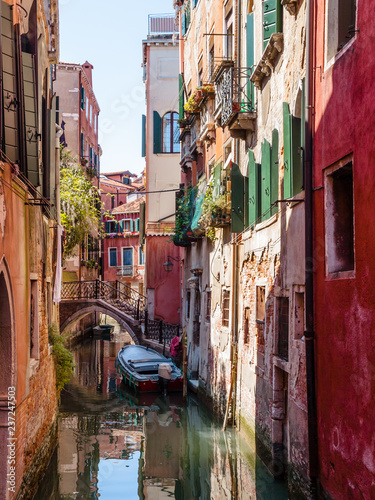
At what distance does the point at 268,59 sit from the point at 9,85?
170 inches

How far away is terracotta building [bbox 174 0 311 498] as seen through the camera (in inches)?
342

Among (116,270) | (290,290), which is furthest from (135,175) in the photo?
(290,290)

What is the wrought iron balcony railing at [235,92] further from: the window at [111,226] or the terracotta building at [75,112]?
the window at [111,226]

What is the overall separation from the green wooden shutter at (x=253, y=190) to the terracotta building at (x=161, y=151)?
52.6 feet

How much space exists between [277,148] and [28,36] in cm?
Answer: 422

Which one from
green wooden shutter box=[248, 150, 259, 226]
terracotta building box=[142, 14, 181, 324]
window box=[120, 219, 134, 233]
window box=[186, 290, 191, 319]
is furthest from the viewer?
window box=[120, 219, 134, 233]

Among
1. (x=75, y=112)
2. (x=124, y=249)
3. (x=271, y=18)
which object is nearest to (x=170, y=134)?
(x=75, y=112)

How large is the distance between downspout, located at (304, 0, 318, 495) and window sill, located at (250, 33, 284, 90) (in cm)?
206

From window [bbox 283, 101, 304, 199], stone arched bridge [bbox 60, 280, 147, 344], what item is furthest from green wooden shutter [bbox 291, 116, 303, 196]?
stone arched bridge [bbox 60, 280, 147, 344]

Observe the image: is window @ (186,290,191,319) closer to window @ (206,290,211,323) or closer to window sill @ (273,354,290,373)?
window @ (206,290,211,323)

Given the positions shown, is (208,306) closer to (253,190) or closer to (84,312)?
(253,190)

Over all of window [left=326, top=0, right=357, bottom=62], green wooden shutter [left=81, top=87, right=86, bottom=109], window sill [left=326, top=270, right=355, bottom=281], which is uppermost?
green wooden shutter [left=81, top=87, right=86, bottom=109]

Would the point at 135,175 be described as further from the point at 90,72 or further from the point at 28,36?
the point at 28,36

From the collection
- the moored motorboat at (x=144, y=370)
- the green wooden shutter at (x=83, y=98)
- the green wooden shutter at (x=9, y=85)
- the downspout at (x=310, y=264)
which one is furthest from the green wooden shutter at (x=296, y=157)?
the green wooden shutter at (x=83, y=98)
